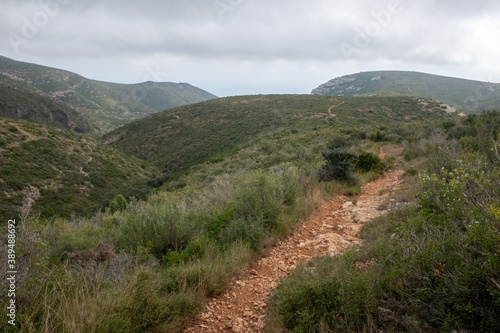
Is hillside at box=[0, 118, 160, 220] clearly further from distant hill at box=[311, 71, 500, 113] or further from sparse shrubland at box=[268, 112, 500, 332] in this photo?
distant hill at box=[311, 71, 500, 113]

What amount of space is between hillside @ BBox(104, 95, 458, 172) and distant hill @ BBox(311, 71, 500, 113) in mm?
41036

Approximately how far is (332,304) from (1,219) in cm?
2217

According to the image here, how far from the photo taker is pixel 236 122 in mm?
48094

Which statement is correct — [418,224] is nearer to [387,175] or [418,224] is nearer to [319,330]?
[319,330]

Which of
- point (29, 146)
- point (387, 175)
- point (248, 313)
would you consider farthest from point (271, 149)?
point (29, 146)

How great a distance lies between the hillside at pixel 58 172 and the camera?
21.1 meters

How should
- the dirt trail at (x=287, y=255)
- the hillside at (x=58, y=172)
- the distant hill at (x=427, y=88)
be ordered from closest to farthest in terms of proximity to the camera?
the dirt trail at (x=287, y=255)
the hillside at (x=58, y=172)
the distant hill at (x=427, y=88)

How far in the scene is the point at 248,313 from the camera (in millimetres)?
3031

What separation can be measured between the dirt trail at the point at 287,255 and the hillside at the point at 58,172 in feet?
67.5

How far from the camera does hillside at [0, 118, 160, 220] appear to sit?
21.1 metres

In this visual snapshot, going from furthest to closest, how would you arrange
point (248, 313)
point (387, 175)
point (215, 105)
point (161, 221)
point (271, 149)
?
point (215, 105) → point (271, 149) → point (387, 175) → point (161, 221) → point (248, 313)

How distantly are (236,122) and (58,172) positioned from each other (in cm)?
2887

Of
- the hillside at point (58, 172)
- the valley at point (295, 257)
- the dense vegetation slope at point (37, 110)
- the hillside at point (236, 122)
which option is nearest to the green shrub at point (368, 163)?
the valley at point (295, 257)

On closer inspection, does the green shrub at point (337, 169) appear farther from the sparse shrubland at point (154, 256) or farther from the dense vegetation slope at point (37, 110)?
the dense vegetation slope at point (37, 110)
